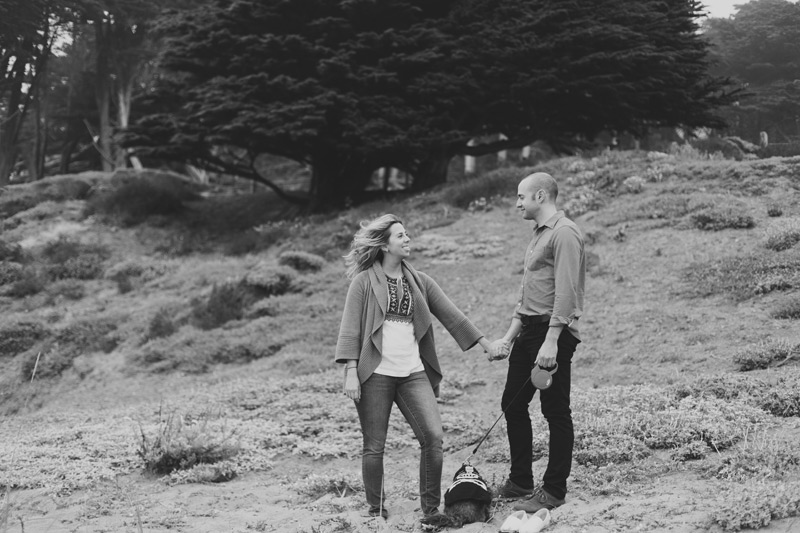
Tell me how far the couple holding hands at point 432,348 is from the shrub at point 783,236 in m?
6.92

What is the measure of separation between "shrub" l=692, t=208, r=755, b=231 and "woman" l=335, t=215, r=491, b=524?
793cm

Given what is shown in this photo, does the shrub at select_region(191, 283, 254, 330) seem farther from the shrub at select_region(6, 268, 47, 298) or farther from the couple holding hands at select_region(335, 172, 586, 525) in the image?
the couple holding hands at select_region(335, 172, 586, 525)

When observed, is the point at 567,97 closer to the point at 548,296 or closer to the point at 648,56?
the point at 648,56

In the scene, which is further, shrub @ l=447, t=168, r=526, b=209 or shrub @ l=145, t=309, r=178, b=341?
shrub @ l=447, t=168, r=526, b=209

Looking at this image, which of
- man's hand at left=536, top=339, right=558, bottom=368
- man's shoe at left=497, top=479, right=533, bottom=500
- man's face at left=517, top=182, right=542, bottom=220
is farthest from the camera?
man's shoe at left=497, top=479, right=533, bottom=500

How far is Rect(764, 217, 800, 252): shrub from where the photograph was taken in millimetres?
10555

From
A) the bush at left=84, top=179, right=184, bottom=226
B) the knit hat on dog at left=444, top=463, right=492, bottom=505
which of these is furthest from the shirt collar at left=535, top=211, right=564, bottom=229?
the bush at left=84, top=179, right=184, bottom=226

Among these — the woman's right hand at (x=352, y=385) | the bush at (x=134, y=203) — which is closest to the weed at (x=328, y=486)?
the woman's right hand at (x=352, y=385)

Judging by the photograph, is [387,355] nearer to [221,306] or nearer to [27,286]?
[221,306]

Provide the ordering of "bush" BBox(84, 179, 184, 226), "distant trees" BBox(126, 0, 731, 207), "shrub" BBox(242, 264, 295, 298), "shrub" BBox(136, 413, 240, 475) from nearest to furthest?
"shrub" BBox(136, 413, 240, 475)
"shrub" BBox(242, 264, 295, 298)
"distant trees" BBox(126, 0, 731, 207)
"bush" BBox(84, 179, 184, 226)

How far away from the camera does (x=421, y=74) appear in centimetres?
1794

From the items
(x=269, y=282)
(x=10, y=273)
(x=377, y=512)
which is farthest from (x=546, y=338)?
(x=10, y=273)

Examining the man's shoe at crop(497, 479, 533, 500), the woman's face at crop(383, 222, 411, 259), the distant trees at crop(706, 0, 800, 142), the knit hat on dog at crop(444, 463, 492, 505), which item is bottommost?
the man's shoe at crop(497, 479, 533, 500)

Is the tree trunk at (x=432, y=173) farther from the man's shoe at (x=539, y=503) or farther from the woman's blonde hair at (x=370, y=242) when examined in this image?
the man's shoe at (x=539, y=503)
